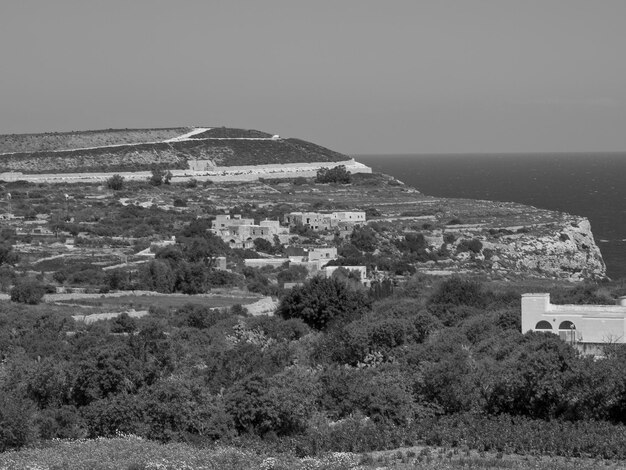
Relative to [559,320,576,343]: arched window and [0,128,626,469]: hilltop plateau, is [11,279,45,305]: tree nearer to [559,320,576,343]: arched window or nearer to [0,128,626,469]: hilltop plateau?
[0,128,626,469]: hilltop plateau

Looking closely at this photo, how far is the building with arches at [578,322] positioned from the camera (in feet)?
82.0

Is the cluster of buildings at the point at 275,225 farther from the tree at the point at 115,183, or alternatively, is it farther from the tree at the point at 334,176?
the tree at the point at 334,176

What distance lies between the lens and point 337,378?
2162 centimetres

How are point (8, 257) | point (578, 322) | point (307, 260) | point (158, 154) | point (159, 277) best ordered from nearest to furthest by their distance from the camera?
1. point (578, 322)
2. point (159, 277)
3. point (8, 257)
4. point (307, 260)
5. point (158, 154)

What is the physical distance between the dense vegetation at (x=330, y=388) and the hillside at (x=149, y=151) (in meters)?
63.9

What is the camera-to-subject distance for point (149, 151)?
324ft

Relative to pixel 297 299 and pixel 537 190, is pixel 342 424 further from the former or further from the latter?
pixel 537 190

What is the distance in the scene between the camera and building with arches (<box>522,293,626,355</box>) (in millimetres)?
25003

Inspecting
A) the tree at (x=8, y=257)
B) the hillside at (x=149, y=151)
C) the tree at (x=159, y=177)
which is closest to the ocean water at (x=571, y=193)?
the hillside at (x=149, y=151)

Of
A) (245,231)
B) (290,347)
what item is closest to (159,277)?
(245,231)

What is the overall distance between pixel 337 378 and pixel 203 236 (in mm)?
32498

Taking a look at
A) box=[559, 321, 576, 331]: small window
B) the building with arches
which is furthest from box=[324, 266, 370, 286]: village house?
box=[559, 321, 576, 331]: small window

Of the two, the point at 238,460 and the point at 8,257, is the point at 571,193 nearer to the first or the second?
the point at 8,257

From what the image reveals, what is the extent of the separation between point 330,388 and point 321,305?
32.7ft
